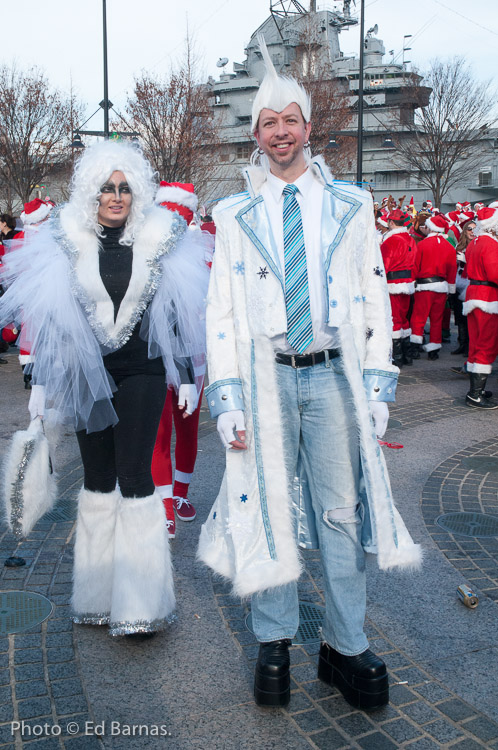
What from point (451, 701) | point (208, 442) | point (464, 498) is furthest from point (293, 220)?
point (208, 442)

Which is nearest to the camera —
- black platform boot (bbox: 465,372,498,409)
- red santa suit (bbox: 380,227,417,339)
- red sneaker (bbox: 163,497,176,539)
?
red sneaker (bbox: 163,497,176,539)

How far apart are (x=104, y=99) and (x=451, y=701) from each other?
1892 centimetres

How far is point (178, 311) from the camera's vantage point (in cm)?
339

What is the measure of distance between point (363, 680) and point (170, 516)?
6.70ft

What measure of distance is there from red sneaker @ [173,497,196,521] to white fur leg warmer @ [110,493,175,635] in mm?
1410

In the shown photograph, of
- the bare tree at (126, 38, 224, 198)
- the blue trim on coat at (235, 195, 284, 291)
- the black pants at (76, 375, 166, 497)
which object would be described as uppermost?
the bare tree at (126, 38, 224, 198)

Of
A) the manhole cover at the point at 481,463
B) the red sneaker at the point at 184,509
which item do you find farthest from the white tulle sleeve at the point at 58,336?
the manhole cover at the point at 481,463

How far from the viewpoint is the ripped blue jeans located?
2.73m

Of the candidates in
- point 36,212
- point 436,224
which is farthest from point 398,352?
point 36,212

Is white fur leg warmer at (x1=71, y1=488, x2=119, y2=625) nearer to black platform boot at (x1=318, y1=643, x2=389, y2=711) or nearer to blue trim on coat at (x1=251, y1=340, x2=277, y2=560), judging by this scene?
blue trim on coat at (x1=251, y1=340, x2=277, y2=560)

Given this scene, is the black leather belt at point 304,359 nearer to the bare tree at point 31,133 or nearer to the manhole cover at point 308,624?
the manhole cover at point 308,624

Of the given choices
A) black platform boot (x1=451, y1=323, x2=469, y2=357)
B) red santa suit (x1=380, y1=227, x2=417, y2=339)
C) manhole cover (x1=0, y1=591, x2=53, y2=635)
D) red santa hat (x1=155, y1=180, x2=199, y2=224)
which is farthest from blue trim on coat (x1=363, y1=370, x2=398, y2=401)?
black platform boot (x1=451, y1=323, x2=469, y2=357)

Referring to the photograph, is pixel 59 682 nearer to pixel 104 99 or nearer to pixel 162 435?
pixel 162 435

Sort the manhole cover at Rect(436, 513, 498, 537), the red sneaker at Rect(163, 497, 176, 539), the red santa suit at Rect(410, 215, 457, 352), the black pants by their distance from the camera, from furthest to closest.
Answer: the red santa suit at Rect(410, 215, 457, 352), the manhole cover at Rect(436, 513, 498, 537), the red sneaker at Rect(163, 497, 176, 539), the black pants
